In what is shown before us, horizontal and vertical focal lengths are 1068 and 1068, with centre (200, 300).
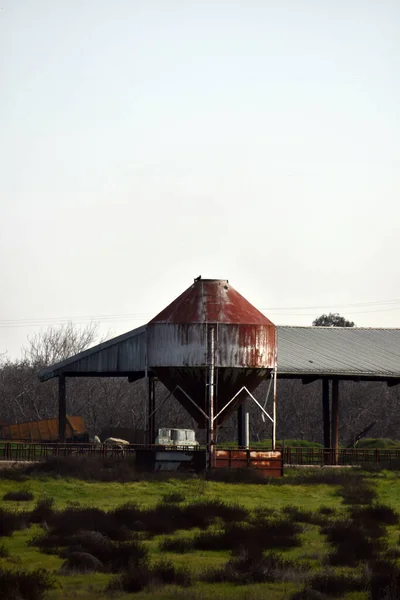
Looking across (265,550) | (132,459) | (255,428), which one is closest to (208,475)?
(132,459)

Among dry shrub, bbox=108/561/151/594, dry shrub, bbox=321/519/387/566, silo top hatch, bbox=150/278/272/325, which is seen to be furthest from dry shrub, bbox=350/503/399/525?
silo top hatch, bbox=150/278/272/325

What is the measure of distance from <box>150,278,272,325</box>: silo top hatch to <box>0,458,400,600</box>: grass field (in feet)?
22.5

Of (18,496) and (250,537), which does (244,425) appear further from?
(250,537)

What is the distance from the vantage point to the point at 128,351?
48.3m

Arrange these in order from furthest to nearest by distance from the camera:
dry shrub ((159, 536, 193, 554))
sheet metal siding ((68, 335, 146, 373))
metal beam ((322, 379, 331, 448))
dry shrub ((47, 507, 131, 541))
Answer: metal beam ((322, 379, 331, 448)), sheet metal siding ((68, 335, 146, 373)), dry shrub ((47, 507, 131, 541)), dry shrub ((159, 536, 193, 554))

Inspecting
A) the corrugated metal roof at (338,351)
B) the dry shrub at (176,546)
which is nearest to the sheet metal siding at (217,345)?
the corrugated metal roof at (338,351)

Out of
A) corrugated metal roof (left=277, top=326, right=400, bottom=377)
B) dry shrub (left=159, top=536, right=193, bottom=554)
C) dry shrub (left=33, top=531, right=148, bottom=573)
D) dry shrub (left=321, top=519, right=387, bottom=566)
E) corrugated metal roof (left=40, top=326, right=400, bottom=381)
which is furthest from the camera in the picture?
corrugated metal roof (left=277, top=326, right=400, bottom=377)

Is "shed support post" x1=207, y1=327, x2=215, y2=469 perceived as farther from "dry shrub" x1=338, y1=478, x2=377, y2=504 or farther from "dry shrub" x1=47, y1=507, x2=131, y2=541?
"dry shrub" x1=47, y1=507, x2=131, y2=541

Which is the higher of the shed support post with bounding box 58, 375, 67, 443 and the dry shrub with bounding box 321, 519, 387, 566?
the shed support post with bounding box 58, 375, 67, 443

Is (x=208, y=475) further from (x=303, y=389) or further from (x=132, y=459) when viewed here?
(x=303, y=389)

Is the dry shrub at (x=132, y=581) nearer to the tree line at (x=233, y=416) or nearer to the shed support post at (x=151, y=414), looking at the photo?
the shed support post at (x=151, y=414)

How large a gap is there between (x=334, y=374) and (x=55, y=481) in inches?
668

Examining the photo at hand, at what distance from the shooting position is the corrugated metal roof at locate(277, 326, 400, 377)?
50.6m

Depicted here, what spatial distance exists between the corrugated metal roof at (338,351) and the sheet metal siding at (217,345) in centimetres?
375
